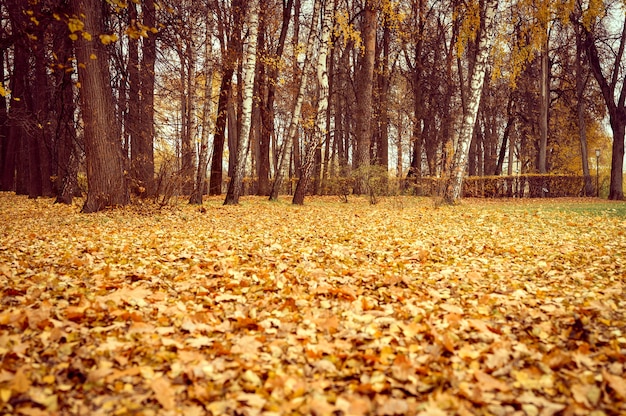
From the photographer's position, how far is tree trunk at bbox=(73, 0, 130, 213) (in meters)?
8.08

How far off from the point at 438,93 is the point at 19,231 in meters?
20.8

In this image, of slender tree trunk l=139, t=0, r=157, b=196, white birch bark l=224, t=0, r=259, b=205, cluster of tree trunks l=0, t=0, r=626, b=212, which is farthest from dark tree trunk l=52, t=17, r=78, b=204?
white birch bark l=224, t=0, r=259, b=205

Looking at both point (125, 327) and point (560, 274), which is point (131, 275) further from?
point (560, 274)

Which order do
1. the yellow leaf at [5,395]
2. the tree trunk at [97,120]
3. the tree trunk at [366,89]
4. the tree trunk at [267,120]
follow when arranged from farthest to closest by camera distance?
the tree trunk at [267,120] < the tree trunk at [366,89] < the tree trunk at [97,120] < the yellow leaf at [5,395]

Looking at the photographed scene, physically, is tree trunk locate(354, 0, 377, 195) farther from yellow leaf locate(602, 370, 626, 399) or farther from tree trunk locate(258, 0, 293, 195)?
yellow leaf locate(602, 370, 626, 399)

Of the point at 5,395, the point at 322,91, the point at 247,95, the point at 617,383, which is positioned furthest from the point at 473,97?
the point at 5,395

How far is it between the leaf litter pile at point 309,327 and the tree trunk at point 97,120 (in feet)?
9.32

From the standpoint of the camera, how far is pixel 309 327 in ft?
9.71

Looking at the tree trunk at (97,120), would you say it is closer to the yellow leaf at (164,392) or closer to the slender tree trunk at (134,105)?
the slender tree trunk at (134,105)

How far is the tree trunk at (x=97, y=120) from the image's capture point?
8078 millimetres

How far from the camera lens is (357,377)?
7.54 feet

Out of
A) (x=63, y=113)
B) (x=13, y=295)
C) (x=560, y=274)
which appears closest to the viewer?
(x=13, y=295)

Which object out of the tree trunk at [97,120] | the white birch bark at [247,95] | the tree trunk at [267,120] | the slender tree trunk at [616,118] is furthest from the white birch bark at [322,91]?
the slender tree trunk at [616,118]

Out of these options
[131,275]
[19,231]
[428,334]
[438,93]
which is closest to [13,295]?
[131,275]
